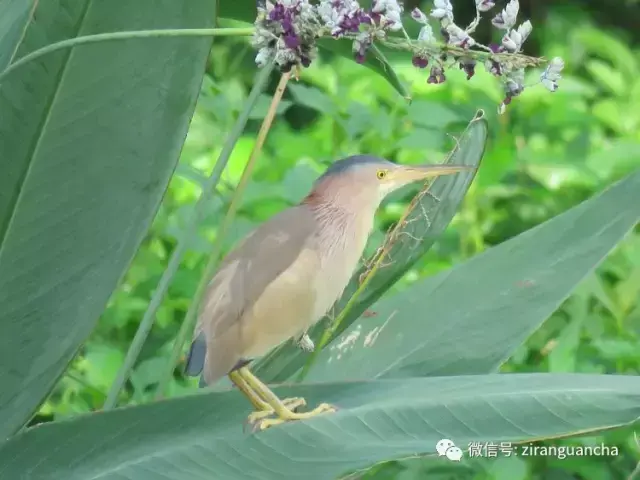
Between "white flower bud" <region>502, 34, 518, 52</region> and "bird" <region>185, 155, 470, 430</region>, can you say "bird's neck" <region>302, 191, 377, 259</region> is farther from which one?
"white flower bud" <region>502, 34, 518, 52</region>

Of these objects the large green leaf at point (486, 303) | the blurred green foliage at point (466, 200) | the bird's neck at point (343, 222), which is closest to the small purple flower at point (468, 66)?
the bird's neck at point (343, 222)

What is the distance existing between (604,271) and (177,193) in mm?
482

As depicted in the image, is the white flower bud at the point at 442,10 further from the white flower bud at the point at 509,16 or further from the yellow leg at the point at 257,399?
the yellow leg at the point at 257,399

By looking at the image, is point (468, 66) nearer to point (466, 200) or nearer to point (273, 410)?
point (273, 410)

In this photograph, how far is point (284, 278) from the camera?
458mm

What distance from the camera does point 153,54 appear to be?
479mm

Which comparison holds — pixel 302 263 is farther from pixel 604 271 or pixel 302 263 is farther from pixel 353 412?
pixel 604 271

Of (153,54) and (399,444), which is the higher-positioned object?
(153,54)

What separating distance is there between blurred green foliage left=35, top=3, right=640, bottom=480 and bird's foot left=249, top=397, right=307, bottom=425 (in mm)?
279

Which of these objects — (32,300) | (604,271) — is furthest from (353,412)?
(604,271)

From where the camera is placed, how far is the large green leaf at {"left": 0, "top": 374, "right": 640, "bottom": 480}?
44 cm

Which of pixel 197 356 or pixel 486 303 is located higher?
pixel 486 303

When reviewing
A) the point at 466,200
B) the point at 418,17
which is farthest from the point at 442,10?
the point at 466,200

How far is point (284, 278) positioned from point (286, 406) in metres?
0.07
